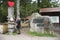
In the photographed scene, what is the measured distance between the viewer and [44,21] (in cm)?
2361

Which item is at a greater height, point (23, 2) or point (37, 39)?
point (23, 2)

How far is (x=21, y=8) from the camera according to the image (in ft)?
110

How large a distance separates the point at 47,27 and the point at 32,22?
2.04m

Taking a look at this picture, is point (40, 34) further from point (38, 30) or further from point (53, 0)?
point (53, 0)

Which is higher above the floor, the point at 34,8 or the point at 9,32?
the point at 34,8

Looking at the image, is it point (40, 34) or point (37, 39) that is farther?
point (40, 34)

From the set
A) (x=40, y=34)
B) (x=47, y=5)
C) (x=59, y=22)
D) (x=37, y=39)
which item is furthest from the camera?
(x=47, y=5)

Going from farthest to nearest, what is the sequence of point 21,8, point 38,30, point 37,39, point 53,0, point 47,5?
point 53,0, point 47,5, point 21,8, point 38,30, point 37,39

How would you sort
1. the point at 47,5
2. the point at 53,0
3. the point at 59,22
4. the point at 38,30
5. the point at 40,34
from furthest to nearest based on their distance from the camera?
the point at 53,0 < the point at 47,5 < the point at 59,22 < the point at 38,30 < the point at 40,34

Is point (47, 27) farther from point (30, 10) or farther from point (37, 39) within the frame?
point (30, 10)

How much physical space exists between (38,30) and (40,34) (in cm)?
150

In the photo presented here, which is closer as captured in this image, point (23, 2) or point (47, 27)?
point (47, 27)

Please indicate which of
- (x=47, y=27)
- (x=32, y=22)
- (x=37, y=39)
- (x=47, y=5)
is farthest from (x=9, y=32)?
(x=47, y=5)

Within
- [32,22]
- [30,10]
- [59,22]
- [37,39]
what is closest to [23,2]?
[30,10]
